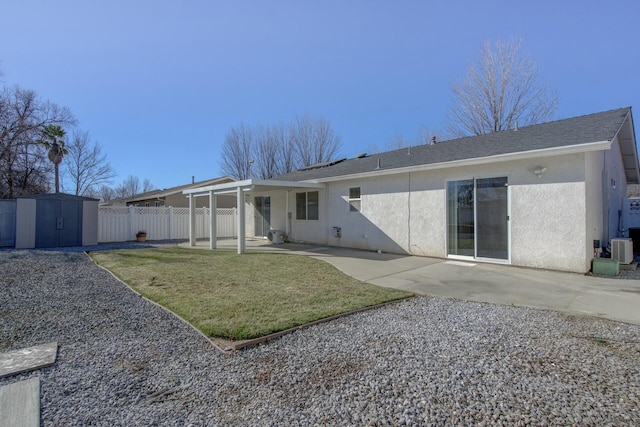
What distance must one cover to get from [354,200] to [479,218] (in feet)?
14.9

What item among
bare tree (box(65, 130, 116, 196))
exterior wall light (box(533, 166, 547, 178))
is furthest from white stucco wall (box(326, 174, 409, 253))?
bare tree (box(65, 130, 116, 196))

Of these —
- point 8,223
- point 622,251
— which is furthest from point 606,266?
point 8,223

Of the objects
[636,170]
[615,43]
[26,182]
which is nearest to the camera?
[615,43]

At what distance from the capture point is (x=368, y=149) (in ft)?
93.7

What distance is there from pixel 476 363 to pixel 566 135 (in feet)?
22.8

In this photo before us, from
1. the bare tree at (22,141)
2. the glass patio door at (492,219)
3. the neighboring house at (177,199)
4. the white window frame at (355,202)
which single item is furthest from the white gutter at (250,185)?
the bare tree at (22,141)

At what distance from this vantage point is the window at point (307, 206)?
13297 mm

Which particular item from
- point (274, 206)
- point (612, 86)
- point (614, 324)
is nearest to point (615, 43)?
point (612, 86)

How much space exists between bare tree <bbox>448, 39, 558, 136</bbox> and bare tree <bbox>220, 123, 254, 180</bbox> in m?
17.5

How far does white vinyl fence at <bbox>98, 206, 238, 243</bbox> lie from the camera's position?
14938 millimetres

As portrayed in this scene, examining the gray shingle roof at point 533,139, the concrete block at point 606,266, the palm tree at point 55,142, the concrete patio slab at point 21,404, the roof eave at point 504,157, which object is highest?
the palm tree at point 55,142

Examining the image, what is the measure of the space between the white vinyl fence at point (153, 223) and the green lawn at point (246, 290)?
6609mm

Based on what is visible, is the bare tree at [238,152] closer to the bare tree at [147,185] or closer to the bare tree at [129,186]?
the bare tree at [147,185]

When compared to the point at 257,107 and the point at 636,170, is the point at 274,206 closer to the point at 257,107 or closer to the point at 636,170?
the point at 257,107
